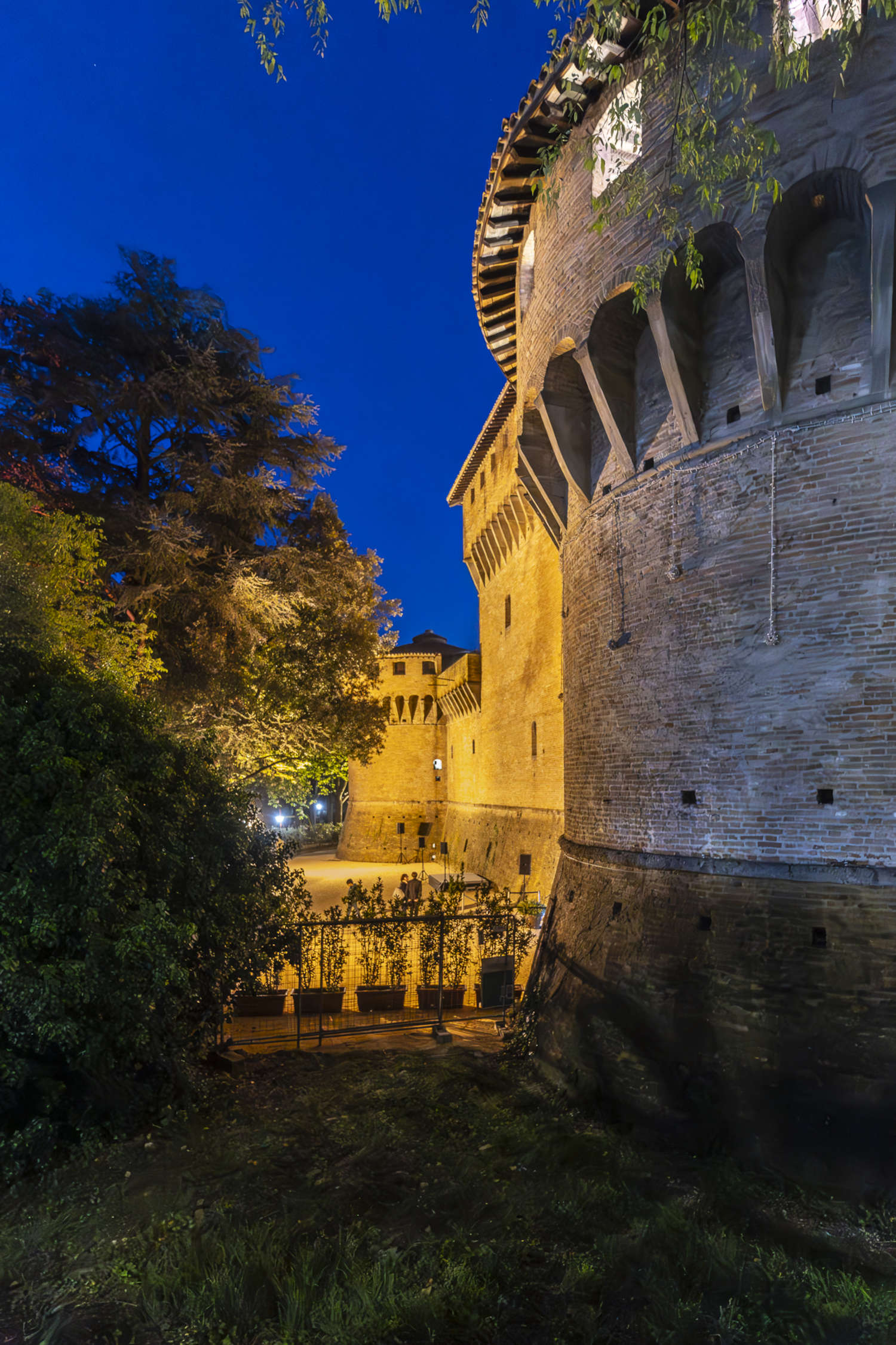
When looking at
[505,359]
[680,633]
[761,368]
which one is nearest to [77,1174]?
[680,633]

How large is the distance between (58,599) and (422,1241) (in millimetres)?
9849

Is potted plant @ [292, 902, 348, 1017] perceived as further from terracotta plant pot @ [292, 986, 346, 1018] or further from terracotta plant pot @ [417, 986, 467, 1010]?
terracotta plant pot @ [417, 986, 467, 1010]

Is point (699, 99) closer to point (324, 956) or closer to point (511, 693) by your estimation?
point (324, 956)

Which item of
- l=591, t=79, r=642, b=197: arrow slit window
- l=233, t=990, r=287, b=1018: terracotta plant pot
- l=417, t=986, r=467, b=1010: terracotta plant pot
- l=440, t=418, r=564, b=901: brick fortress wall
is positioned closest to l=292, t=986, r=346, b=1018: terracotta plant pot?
l=233, t=990, r=287, b=1018: terracotta plant pot

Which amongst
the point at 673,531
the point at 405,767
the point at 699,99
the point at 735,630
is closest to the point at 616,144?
the point at 699,99

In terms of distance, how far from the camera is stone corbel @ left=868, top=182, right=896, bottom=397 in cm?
695

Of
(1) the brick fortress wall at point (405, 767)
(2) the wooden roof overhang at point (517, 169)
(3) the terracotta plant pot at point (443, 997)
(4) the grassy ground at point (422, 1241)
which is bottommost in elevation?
(4) the grassy ground at point (422, 1241)

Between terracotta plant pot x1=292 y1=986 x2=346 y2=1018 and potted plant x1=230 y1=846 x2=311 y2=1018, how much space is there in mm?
331

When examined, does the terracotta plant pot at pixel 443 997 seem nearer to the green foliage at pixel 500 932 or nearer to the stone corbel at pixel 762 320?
the green foliage at pixel 500 932

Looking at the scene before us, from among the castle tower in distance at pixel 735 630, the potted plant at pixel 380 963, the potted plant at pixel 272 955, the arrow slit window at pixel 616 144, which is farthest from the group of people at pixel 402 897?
the arrow slit window at pixel 616 144

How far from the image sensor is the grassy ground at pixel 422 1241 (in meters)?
4.95

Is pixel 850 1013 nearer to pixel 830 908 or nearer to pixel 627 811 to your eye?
pixel 830 908

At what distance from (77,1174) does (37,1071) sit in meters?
0.98

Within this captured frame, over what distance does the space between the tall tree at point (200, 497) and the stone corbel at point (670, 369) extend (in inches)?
382
